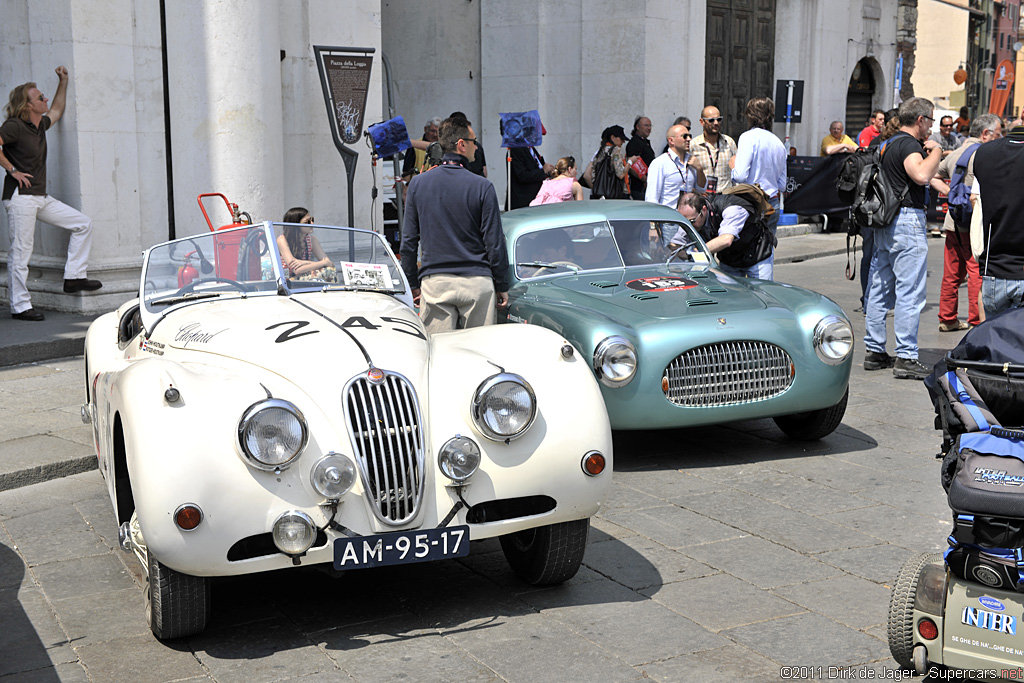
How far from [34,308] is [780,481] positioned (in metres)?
6.92

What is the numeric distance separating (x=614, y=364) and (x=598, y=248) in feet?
5.23

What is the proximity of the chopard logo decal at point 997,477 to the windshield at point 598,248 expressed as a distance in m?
4.31

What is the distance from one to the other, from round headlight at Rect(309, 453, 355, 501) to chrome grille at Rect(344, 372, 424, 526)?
0.21ft

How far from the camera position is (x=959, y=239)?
9.98 meters

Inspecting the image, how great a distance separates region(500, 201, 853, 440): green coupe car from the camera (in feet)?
20.0

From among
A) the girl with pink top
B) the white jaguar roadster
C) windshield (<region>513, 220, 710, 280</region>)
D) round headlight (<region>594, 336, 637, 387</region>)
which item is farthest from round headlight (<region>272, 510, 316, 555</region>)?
the girl with pink top

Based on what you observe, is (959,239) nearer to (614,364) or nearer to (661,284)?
(661,284)

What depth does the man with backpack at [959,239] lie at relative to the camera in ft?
30.5

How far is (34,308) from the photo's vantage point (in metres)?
9.84

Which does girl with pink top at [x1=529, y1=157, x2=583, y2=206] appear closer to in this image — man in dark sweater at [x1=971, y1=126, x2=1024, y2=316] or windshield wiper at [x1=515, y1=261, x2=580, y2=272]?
windshield wiper at [x1=515, y1=261, x2=580, y2=272]

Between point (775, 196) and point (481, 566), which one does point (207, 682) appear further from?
point (775, 196)

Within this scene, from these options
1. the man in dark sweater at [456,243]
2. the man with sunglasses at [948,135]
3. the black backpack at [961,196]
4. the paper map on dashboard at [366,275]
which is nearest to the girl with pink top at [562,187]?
→ the black backpack at [961,196]

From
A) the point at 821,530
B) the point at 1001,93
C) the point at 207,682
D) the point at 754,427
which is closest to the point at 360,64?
the point at 754,427

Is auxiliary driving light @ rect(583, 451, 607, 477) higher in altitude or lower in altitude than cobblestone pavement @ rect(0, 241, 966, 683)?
higher
